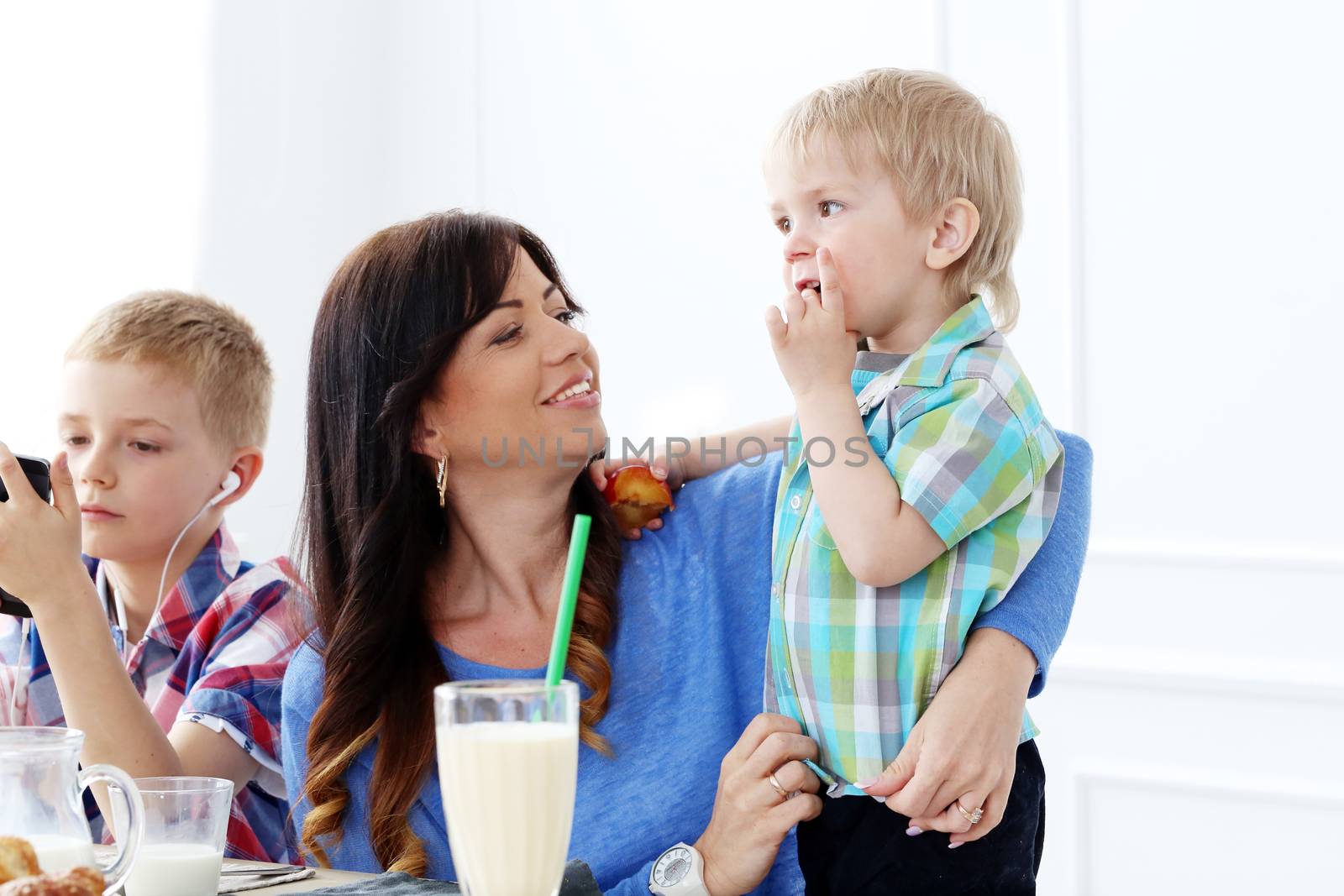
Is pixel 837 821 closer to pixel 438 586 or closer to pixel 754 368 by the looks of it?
pixel 438 586

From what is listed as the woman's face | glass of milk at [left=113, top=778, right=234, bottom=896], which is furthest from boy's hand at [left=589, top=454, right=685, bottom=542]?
glass of milk at [left=113, top=778, right=234, bottom=896]

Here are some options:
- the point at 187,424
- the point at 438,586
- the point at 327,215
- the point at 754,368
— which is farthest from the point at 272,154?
the point at 438,586

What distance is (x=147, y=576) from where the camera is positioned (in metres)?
1.93

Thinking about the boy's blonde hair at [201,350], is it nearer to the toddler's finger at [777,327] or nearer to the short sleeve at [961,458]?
the toddler's finger at [777,327]

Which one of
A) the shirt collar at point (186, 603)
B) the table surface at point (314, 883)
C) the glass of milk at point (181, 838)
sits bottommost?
the table surface at point (314, 883)

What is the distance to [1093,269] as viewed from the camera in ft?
9.45

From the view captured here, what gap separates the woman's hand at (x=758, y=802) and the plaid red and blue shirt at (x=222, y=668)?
0.68m

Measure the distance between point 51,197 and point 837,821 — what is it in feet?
8.46

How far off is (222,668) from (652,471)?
0.63 m

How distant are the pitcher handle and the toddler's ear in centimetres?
97

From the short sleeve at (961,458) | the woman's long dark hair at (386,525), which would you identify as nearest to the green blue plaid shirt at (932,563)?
the short sleeve at (961,458)

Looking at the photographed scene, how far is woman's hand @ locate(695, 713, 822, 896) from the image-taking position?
1.32 meters

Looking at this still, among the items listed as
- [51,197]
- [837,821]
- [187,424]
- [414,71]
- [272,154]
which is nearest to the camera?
[837,821]

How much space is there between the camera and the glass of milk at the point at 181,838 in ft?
3.60
